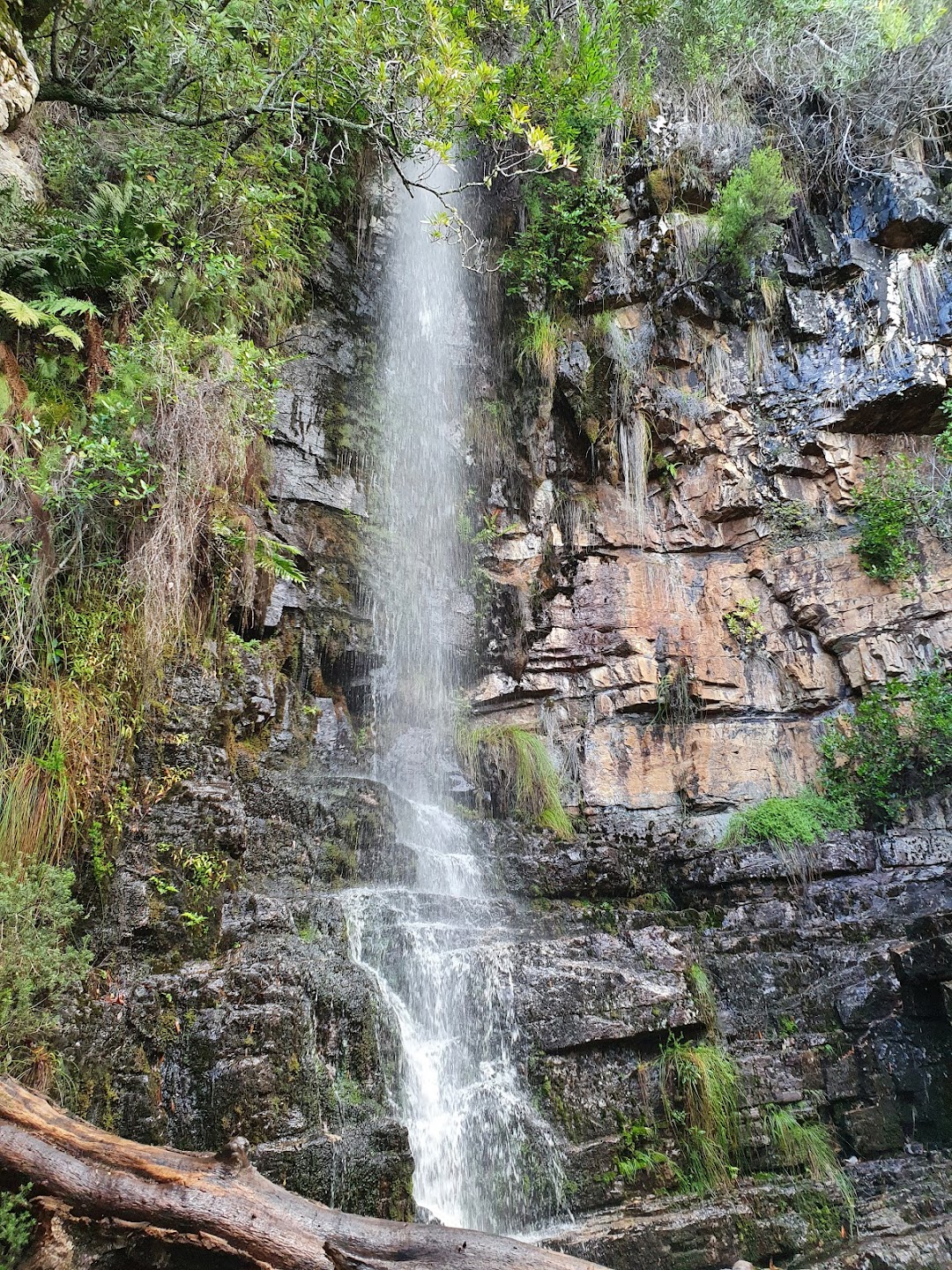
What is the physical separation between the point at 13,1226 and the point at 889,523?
8.62 meters

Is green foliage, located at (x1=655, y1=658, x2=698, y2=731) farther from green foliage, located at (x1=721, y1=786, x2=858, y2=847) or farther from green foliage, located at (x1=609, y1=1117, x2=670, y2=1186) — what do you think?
green foliage, located at (x1=609, y1=1117, x2=670, y2=1186)

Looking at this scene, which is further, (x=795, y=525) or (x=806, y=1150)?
(x=795, y=525)

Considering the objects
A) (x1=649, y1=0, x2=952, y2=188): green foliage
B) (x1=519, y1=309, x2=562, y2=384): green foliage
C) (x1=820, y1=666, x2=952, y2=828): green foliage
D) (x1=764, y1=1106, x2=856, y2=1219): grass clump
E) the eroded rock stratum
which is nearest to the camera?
the eroded rock stratum

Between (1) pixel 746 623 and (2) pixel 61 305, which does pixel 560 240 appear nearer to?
(1) pixel 746 623

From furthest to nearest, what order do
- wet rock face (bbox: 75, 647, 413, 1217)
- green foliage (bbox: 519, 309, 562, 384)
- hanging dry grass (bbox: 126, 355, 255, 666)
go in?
1. green foliage (bbox: 519, 309, 562, 384)
2. hanging dry grass (bbox: 126, 355, 255, 666)
3. wet rock face (bbox: 75, 647, 413, 1217)

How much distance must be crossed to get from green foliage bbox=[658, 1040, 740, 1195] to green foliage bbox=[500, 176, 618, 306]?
7716mm

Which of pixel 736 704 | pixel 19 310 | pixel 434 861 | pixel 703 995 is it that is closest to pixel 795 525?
pixel 736 704

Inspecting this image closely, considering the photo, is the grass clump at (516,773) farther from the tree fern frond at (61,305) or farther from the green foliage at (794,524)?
the tree fern frond at (61,305)

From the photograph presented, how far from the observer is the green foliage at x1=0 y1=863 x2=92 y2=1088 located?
3.41 meters

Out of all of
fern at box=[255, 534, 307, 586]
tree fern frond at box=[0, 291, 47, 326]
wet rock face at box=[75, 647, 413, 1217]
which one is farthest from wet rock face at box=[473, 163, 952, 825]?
tree fern frond at box=[0, 291, 47, 326]

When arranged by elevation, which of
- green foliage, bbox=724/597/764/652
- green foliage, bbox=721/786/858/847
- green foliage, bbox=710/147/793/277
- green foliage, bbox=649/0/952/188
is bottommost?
green foliage, bbox=721/786/858/847

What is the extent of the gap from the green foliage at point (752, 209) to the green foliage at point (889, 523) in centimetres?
286

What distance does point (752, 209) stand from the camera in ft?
28.0

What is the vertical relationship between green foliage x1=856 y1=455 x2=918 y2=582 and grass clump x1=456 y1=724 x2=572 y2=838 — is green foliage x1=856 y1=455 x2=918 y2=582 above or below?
above
